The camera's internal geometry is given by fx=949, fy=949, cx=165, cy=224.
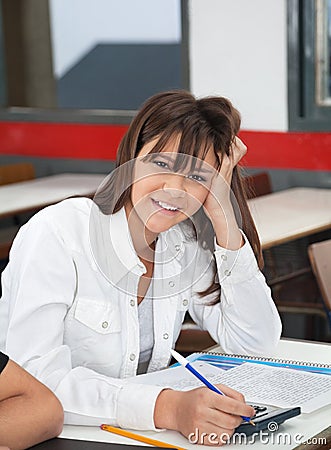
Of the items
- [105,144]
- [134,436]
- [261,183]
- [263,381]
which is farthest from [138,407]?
[105,144]

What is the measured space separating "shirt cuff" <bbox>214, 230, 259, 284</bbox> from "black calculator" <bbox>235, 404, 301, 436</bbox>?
449 millimetres

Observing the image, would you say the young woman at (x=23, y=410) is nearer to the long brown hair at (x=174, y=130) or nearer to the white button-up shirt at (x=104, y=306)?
the white button-up shirt at (x=104, y=306)

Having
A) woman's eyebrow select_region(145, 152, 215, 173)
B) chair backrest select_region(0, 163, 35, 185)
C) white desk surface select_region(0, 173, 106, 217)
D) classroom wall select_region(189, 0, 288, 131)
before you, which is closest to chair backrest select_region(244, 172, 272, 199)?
classroom wall select_region(189, 0, 288, 131)

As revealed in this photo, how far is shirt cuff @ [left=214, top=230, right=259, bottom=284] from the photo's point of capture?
210cm

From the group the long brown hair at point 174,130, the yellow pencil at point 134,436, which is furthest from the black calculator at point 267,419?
the long brown hair at point 174,130

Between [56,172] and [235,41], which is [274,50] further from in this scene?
[56,172]

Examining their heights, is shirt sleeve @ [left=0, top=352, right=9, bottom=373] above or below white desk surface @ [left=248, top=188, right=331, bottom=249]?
above

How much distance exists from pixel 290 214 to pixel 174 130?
2.22 m

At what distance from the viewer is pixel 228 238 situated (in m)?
2.09

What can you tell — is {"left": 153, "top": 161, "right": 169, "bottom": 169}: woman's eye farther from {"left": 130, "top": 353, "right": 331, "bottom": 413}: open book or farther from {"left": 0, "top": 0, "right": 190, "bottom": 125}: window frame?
{"left": 0, "top": 0, "right": 190, "bottom": 125}: window frame

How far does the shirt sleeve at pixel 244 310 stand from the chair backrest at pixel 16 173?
9.87 feet

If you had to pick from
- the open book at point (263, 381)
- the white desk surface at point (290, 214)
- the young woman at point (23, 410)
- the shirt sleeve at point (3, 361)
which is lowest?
the white desk surface at point (290, 214)

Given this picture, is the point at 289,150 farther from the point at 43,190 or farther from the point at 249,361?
the point at 249,361

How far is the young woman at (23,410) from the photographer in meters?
1.59
